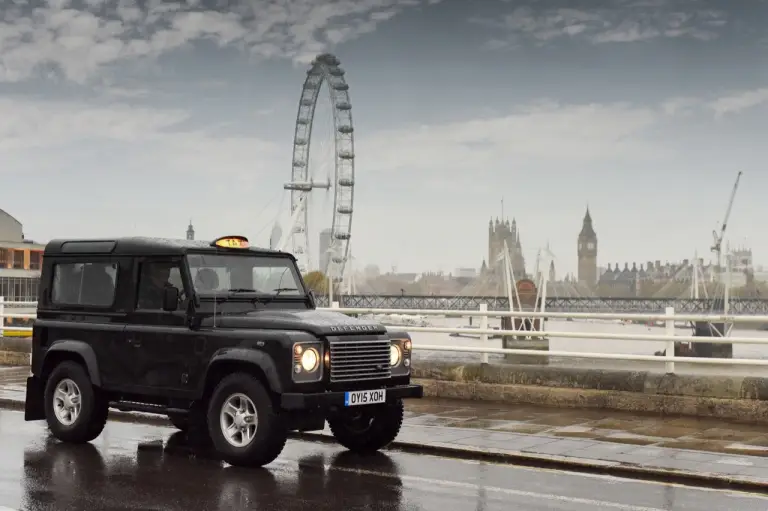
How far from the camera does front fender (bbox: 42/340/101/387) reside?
11641 mm

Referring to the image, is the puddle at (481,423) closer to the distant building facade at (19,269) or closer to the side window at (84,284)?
the side window at (84,284)

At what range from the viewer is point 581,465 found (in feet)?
33.6

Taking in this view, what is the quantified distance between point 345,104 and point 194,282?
82633 millimetres

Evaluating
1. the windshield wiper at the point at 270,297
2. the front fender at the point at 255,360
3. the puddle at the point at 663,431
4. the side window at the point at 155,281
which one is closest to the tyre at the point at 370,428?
the front fender at the point at 255,360

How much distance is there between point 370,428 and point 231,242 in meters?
2.50

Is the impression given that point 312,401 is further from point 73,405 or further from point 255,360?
point 73,405

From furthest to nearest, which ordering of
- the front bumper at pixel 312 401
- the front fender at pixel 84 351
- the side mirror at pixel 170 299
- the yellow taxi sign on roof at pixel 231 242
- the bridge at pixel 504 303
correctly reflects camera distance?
1. the bridge at pixel 504 303
2. the front fender at pixel 84 351
3. the yellow taxi sign on roof at pixel 231 242
4. the side mirror at pixel 170 299
5. the front bumper at pixel 312 401

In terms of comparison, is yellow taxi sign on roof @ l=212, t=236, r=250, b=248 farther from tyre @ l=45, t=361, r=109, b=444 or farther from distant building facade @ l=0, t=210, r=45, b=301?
distant building facade @ l=0, t=210, r=45, b=301

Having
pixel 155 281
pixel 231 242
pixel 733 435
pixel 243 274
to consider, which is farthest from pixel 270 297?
pixel 733 435

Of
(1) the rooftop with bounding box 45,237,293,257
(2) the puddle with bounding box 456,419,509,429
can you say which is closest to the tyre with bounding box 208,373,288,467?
(1) the rooftop with bounding box 45,237,293,257

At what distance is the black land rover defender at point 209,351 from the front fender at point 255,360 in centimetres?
1

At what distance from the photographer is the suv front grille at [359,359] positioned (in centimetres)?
1029

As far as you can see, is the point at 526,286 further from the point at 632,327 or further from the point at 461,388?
the point at 461,388

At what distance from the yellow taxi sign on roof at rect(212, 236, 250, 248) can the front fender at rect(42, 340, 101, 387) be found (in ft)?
6.17
